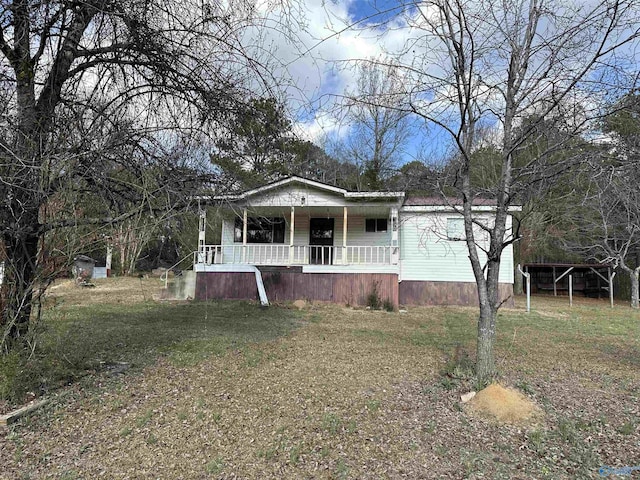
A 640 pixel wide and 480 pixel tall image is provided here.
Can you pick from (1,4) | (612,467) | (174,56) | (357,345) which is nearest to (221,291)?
(357,345)

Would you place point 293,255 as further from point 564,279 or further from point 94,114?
point 564,279

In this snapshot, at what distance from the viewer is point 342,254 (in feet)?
45.5

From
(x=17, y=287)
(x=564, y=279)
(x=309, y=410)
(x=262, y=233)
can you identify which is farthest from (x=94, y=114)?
(x=564, y=279)

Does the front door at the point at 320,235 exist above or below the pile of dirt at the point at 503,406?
above

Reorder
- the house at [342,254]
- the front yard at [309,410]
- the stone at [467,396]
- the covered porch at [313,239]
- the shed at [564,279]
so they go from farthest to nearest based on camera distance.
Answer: the shed at [564,279] → the covered porch at [313,239] → the house at [342,254] → the stone at [467,396] → the front yard at [309,410]

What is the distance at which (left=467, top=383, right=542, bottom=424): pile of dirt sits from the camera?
3832mm

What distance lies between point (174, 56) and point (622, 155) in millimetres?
5273

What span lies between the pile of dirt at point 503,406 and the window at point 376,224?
11.1m

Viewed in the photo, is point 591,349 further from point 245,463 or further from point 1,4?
point 1,4

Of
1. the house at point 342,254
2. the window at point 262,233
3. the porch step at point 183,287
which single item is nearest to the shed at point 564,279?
the house at point 342,254

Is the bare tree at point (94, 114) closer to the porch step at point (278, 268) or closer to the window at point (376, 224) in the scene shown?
the porch step at point (278, 268)

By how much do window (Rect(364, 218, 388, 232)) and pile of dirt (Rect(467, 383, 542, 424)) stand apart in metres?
11.1

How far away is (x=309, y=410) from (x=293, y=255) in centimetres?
1020

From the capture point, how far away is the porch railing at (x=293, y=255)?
44.9 ft
